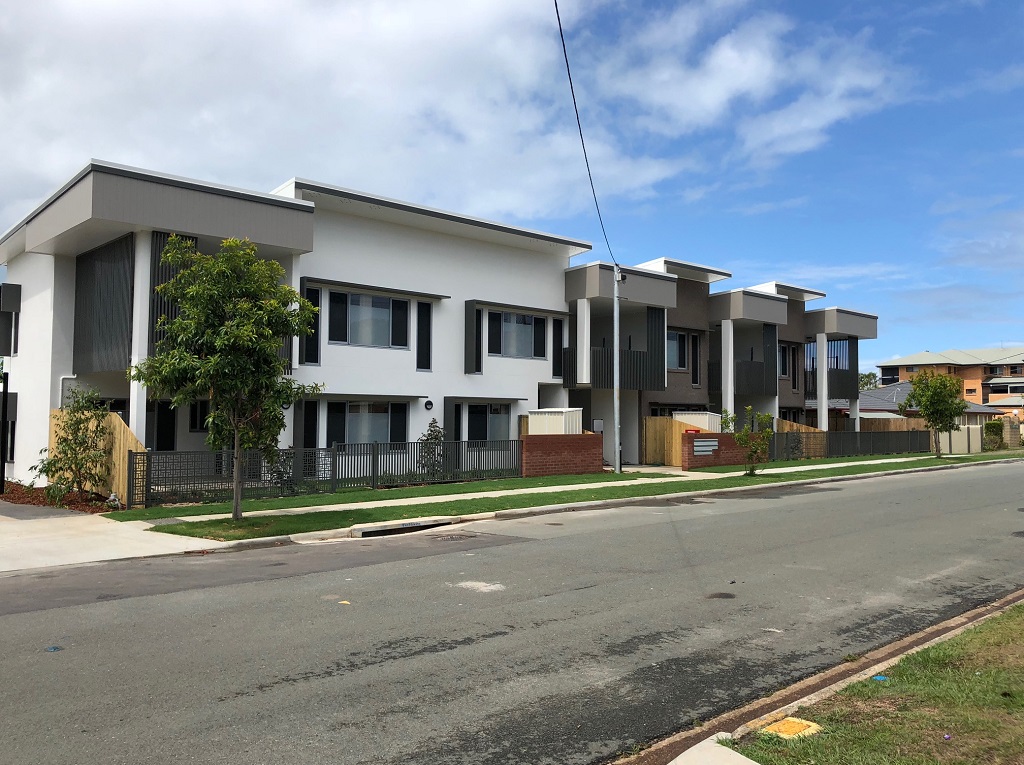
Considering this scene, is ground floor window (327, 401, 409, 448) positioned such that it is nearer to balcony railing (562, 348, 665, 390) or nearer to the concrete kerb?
balcony railing (562, 348, 665, 390)

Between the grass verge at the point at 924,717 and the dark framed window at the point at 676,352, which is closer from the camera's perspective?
the grass verge at the point at 924,717

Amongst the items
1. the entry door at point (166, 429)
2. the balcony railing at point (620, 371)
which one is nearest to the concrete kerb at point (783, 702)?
the entry door at point (166, 429)

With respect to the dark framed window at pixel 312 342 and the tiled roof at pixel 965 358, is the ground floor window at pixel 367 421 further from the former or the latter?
the tiled roof at pixel 965 358

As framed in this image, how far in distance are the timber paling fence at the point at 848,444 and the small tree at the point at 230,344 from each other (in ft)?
85.2

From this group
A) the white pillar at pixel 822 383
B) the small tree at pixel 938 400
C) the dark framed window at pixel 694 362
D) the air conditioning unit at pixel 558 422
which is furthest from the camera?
the white pillar at pixel 822 383

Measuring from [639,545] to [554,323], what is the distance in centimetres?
1878

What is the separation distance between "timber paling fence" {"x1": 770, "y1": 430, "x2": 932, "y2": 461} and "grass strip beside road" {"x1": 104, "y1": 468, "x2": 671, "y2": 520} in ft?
38.5

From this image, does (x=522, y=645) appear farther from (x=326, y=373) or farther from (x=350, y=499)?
(x=326, y=373)

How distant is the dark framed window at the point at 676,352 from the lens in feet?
118

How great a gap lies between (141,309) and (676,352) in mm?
22725

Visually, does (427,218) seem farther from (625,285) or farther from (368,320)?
(625,285)

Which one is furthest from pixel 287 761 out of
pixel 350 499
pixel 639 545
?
pixel 350 499

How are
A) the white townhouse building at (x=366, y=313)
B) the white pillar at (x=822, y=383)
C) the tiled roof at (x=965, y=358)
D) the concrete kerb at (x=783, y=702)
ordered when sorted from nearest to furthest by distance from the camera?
the concrete kerb at (x=783, y=702)
the white townhouse building at (x=366, y=313)
the white pillar at (x=822, y=383)
the tiled roof at (x=965, y=358)

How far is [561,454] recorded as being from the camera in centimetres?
2744
